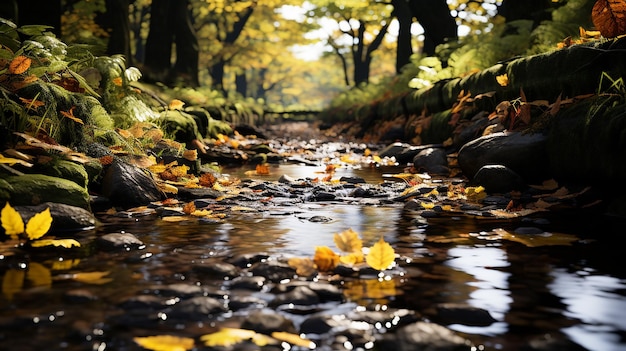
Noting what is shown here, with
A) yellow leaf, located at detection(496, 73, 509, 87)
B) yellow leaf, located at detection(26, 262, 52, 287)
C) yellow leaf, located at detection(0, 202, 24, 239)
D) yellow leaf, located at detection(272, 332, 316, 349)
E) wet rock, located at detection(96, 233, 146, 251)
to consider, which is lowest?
yellow leaf, located at detection(272, 332, 316, 349)

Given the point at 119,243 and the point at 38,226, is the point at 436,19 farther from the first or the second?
the point at 38,226

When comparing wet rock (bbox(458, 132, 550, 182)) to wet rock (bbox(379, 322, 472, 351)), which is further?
wet rock (bbox(458, 132, 550, 182))

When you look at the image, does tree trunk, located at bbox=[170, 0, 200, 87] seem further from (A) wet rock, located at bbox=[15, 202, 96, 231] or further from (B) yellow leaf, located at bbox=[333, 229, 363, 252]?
(B) yellow leaf, located at bbox=[333, 229, 363, 252]

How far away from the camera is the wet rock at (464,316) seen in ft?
5.75

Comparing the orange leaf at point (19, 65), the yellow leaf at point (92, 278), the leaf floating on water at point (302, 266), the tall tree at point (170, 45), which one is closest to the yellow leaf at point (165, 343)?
the yellow leaf at point (92, 278)

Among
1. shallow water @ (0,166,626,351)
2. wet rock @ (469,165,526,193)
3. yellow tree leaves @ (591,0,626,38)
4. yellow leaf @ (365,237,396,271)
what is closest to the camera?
shallow water @ (0,166,626,351)

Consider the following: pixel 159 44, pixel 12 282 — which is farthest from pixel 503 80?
pixel 159 44

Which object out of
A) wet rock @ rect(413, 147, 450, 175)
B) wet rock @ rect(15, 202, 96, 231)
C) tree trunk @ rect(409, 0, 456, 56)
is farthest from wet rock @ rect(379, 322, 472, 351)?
tree trunk @ rect(409, 0, 456, 56)

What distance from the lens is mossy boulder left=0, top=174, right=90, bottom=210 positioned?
2.93 meters

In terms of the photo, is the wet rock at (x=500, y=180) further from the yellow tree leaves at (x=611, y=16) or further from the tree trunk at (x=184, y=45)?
the tree trunk at (x=184, y=45)

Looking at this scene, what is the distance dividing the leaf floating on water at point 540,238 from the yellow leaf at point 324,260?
3.70 feet

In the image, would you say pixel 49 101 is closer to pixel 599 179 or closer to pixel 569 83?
pixel 599 179

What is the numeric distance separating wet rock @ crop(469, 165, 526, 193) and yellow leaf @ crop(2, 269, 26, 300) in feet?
11.6

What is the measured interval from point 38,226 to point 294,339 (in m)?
1.63
